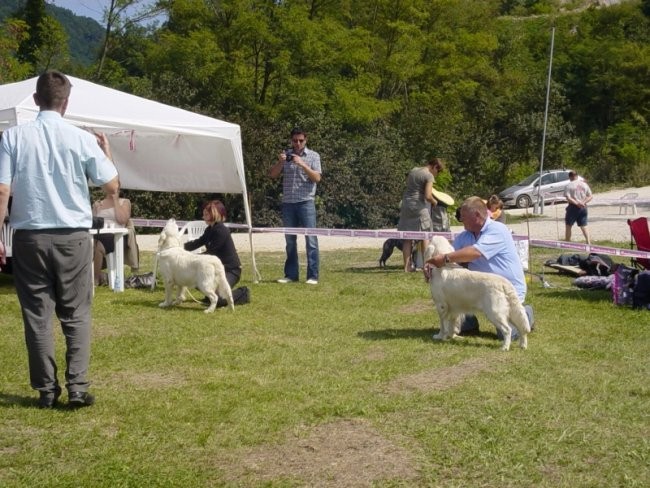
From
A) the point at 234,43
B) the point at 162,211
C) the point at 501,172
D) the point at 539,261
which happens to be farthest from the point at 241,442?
the point at 501,172

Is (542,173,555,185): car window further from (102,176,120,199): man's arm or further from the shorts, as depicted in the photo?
(102,176,120,199): man's arm

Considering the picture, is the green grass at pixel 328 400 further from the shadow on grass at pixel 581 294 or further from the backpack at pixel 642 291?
the shadow on grass at pixel 581 294

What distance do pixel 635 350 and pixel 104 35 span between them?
28.6 m

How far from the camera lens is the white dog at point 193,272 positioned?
8.56m

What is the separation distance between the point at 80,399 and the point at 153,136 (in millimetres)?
8176

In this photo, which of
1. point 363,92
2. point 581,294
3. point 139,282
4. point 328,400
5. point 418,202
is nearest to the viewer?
point 328,400

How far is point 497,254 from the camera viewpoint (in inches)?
283

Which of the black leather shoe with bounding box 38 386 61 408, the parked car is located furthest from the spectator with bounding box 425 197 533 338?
the parked car

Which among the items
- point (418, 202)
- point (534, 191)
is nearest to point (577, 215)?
point (418, 202)

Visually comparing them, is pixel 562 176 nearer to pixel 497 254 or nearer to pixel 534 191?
pixel 534 191

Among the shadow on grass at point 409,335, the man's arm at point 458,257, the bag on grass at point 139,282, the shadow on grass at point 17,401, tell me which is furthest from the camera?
the bag on grass at point 139,282

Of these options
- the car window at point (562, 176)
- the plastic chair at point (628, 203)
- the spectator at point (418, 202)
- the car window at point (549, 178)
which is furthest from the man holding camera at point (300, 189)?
the car window at point (562, 176)

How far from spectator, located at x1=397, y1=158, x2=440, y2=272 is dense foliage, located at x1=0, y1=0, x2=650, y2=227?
12948 mm

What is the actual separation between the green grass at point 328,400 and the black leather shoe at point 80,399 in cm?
7
